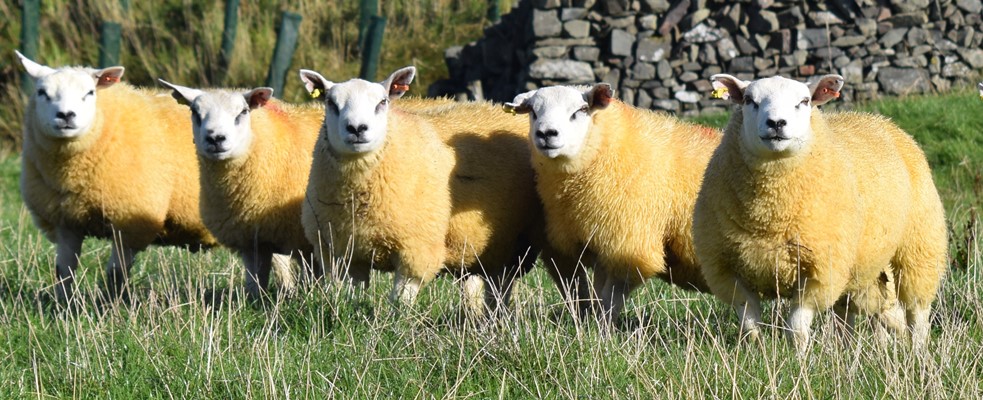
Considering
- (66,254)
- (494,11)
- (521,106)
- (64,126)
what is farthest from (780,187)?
(494,11)

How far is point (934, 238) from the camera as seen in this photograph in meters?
6.22

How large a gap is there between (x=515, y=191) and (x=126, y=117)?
2.45m

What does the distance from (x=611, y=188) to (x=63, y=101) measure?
312 cm

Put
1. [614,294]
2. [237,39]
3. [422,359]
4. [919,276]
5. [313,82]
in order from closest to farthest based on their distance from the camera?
[422,359], [919,276], [614,294], [313,82], [237,39]

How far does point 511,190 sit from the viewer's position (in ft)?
23.1

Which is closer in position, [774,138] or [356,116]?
[774,138]

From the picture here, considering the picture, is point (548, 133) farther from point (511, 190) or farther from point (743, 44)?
point (743, 44)

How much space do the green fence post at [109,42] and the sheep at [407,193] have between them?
31.3 ft

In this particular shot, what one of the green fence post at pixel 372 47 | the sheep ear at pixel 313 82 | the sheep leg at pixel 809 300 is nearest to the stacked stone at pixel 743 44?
the green fence post at pixel 372 47

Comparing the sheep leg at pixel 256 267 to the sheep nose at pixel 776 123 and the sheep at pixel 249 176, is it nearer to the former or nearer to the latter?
the sheep at pixel 249 176

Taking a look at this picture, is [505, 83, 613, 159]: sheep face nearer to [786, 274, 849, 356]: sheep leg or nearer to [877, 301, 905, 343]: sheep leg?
[786, 274, 849, 356]: sheep leg

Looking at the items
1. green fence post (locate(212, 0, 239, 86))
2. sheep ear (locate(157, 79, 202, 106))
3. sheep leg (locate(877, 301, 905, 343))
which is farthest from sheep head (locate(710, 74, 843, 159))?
green fence post (locate(212, 0, 239, 86))

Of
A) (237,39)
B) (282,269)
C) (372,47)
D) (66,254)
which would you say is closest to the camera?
(66,254)

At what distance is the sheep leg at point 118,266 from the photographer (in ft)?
24.9
